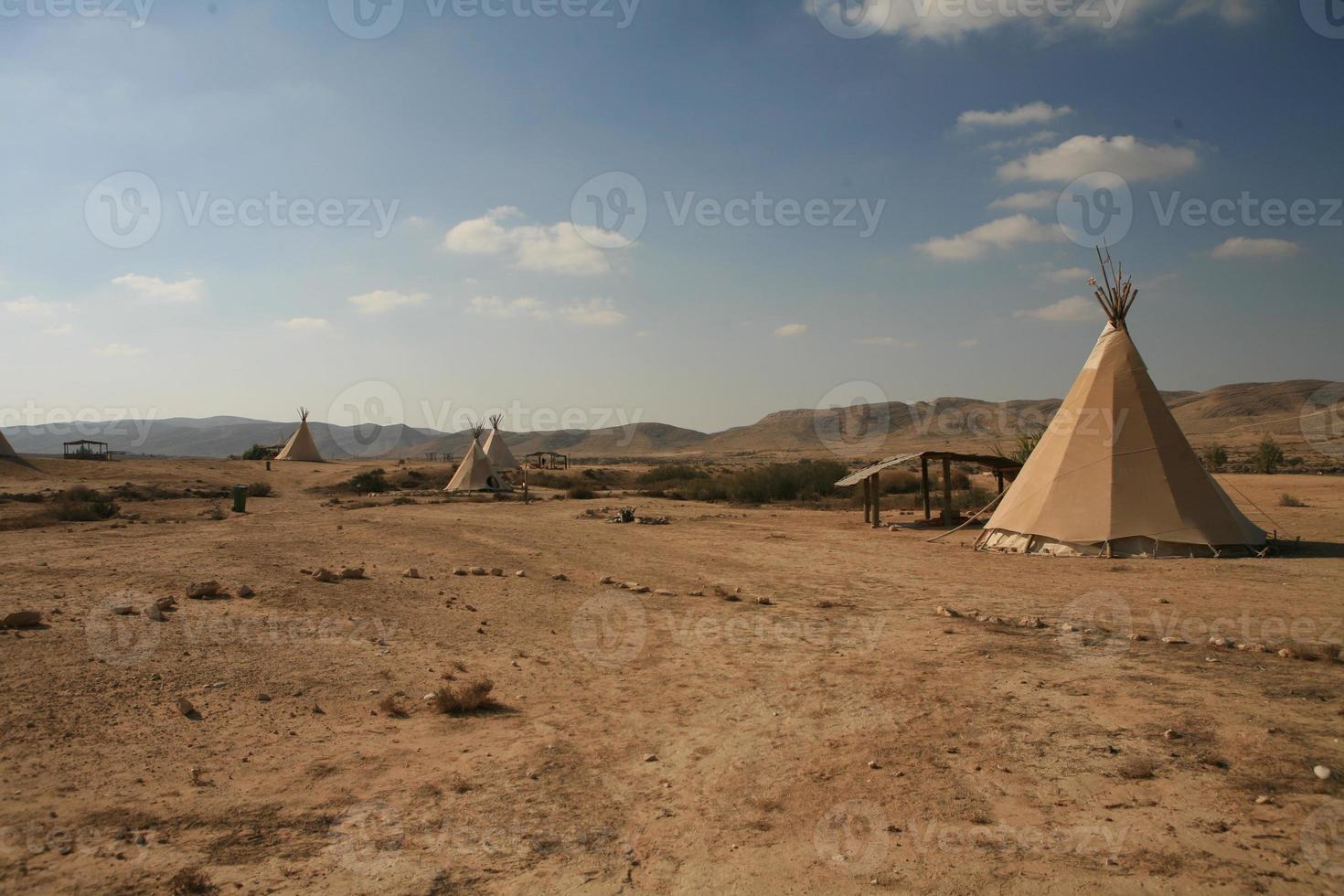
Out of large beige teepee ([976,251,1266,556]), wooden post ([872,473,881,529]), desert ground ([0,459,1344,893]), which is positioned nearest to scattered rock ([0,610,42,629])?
desert ground ([0,459,1344,893])

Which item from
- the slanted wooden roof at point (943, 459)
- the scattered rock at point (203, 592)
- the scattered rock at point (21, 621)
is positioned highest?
the slanted wooden roof at point (943, 459)

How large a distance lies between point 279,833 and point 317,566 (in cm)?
801

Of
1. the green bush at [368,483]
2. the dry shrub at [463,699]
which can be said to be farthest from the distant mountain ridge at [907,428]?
the dry shrub at [463,699]

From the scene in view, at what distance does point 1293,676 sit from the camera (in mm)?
5883

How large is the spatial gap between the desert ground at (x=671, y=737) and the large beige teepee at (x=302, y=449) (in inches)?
1614

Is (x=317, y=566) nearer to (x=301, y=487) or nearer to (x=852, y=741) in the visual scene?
(x=852, y=741)

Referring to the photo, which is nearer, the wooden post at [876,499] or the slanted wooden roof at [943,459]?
the slanted wooden roof at [943,459]

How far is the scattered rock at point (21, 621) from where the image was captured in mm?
6825

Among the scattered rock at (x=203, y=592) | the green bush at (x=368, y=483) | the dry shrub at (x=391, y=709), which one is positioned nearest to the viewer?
the dry shrub at (x=391, y=709)

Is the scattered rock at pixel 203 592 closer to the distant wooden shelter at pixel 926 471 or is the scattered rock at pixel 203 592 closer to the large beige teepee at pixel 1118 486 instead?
the large beige teepee at pixel 1118 486

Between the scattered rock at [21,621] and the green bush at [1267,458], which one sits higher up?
the green bush at [1267,458]

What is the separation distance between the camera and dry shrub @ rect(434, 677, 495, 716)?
5711mm

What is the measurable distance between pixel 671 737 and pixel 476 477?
25921 mm

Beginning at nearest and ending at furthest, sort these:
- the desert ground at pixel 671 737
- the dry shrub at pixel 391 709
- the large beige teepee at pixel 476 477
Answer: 1. the desert ground at pixel 671 737
2. the dry shrub at pixel 391 709
3. the large beige teepee at pixel 476 477
